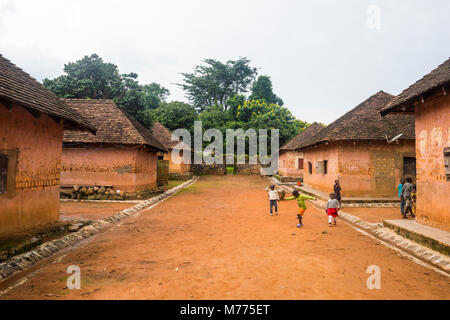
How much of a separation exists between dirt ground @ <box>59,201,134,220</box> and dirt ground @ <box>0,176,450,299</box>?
2.13m

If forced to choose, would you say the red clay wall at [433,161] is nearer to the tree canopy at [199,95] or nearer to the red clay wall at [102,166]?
the red clay wall at [102,166]

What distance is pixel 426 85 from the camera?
702 cm

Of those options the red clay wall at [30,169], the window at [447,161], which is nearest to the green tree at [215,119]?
the red clay wall at [30,169]

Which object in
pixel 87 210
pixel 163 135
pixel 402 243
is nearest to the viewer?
pixel 402 243

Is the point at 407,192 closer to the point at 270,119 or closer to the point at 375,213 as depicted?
the point at 375,213

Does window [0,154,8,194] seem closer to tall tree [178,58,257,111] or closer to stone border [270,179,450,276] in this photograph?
stone border [270,179,450,276]

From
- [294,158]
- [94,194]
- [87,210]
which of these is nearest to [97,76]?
[94,194]

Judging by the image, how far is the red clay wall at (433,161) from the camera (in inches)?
265

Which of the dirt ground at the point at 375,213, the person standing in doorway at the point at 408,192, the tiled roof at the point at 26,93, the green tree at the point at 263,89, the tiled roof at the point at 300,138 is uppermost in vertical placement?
the green tree at the point at 263,89

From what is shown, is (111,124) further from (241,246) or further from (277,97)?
(277,97)

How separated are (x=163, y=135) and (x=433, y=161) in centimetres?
2547

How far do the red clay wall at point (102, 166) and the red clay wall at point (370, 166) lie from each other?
11.5 meters
